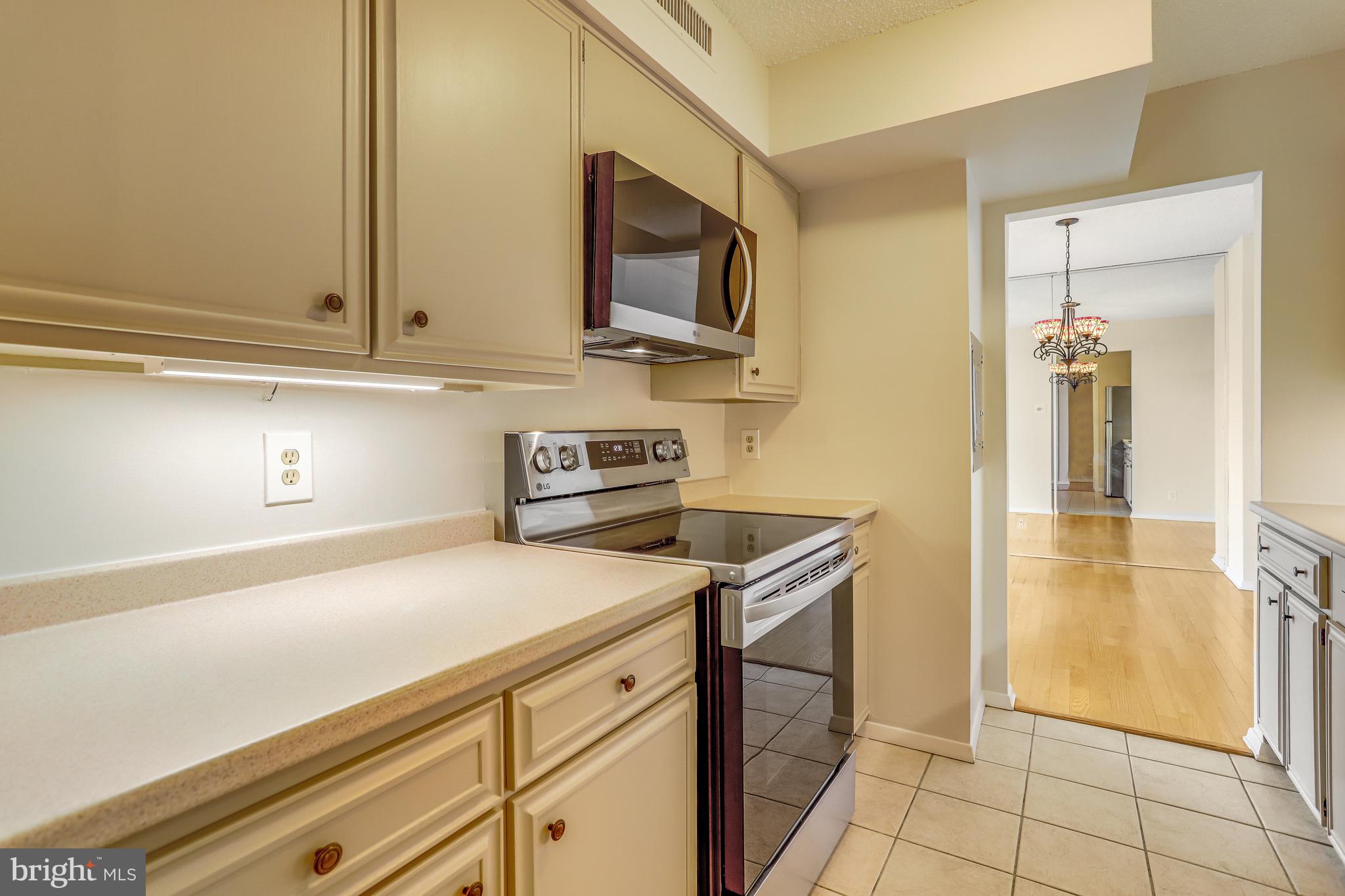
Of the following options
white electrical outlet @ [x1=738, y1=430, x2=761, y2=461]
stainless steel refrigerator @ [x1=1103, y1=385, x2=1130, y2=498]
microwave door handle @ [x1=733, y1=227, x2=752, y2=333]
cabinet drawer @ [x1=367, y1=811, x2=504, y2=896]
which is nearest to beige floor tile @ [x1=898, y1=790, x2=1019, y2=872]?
white electrical outlet @ [x1=738, y1=430, x2=761, y2=461]

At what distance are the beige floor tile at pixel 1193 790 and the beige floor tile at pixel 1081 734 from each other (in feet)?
0.43

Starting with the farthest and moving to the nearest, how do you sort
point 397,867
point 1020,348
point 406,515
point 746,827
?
point 1020,348
point 406,515
point 746,827
point 397,867

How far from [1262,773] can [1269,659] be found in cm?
38

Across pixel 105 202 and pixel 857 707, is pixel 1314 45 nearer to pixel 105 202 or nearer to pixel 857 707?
pixel 857 707

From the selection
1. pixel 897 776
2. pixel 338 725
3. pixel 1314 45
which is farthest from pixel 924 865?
pixel 1314 45

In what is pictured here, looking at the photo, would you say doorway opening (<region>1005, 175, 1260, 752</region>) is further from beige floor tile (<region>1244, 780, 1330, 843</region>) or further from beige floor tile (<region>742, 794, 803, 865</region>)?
beige floor tile (<region>742, 794, 803, 865</region>)

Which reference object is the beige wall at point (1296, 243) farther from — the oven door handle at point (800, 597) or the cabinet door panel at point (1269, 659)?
the oven door handle at point (800, 597)

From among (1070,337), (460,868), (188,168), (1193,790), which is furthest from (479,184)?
(1070,337)

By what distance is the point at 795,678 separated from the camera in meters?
1.57

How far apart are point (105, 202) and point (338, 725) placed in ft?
2.16

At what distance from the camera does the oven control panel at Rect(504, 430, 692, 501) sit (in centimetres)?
167

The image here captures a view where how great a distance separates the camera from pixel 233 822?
604 mm

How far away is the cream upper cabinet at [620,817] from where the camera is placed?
93 centimetres

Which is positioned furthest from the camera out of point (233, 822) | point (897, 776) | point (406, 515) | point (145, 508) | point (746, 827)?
point (897, 776)
